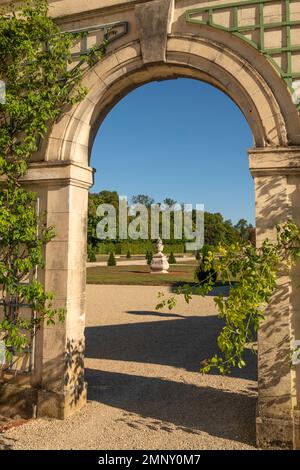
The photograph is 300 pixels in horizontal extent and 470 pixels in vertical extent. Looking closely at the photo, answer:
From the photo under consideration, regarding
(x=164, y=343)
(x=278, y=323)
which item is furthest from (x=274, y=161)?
(x=164, y=343)

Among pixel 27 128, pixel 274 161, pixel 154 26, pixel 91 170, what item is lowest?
pixel 274 161

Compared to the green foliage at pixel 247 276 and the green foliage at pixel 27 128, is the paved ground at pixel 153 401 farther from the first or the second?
the green foliage at pixel 27 128

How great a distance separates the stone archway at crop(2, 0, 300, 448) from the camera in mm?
4688

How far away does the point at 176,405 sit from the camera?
6012 mm

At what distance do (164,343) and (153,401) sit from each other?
4.08 meters

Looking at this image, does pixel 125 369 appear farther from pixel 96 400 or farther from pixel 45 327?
pixel 45 327

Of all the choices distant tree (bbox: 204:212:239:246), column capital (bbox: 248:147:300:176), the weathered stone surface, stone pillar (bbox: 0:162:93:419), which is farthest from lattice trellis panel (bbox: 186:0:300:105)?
distant tree (bbox: 204:212:239:246)

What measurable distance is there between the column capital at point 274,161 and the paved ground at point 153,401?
10.6 feet

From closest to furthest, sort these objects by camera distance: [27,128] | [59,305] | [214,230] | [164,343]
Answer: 1. [27,128]
2. [59,305]
3. [164,343]
4. [214,230]

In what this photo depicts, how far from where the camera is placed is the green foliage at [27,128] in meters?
5.36

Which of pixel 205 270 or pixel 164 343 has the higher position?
pixel 205 270

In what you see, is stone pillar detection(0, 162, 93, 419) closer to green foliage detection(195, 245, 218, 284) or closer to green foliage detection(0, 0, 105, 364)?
green foliage detection(0, 0, 105, 364)

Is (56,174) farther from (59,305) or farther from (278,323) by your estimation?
(278,323)
